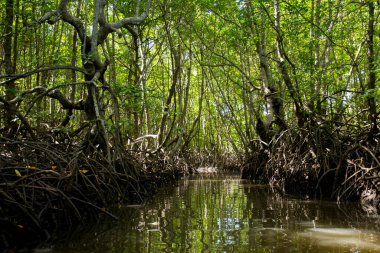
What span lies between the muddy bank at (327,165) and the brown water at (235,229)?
451mm

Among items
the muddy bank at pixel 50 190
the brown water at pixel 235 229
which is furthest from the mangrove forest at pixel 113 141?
the brown water at pixel 235 229

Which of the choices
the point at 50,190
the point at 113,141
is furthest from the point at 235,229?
the point at 113,141

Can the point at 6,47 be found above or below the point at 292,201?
above

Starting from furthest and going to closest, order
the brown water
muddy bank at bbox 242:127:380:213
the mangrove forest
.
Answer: muddy bank at bbox 242:127:380:213
the mangrove forest
the brown water

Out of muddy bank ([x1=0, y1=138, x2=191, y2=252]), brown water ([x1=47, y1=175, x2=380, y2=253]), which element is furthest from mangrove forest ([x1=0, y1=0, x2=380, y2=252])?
brown water ([x1=47, y1=175, x2=380, y2=253])

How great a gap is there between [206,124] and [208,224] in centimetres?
1971

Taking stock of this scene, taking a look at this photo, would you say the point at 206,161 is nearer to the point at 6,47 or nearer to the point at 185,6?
the point at 185,6

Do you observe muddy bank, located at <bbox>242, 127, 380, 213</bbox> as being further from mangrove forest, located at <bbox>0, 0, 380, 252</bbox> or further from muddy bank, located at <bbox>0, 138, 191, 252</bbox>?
muddy bank, located at <bbox>0, 138, 191, 252</bbox>

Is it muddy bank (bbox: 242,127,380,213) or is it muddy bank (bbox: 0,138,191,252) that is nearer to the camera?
muddy bank (bbox: 0,138,191,252)

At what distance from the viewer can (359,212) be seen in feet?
15.9

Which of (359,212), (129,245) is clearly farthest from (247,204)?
(129,245)

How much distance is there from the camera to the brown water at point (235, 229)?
123 inches

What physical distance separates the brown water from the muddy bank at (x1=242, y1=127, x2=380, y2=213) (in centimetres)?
45

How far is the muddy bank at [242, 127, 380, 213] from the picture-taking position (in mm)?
5562
